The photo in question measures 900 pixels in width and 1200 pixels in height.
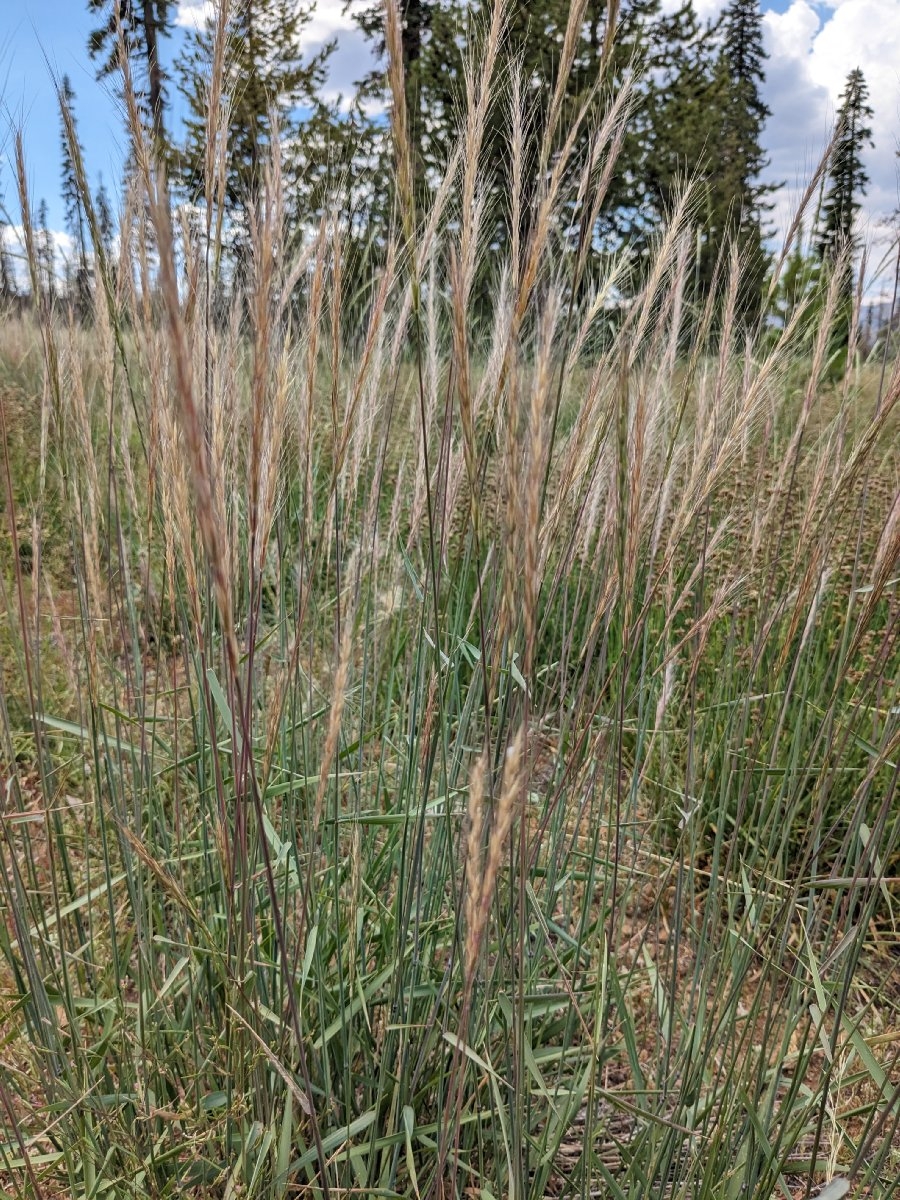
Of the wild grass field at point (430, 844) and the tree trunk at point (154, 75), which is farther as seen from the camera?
the tree trunk at point (154, 75)

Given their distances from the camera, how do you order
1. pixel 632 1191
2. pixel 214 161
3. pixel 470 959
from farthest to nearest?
1. pixel 632 1191
2. pixel 214 161
3. pixel 470 959

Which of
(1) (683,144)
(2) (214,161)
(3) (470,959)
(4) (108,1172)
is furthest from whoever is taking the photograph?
(1) (683,144)

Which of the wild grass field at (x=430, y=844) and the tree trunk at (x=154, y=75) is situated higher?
the tree trunk at (x=154, y=75)

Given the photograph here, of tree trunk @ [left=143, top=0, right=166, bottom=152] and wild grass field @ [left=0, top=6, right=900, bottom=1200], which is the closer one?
wild grass field @ [left=0, top=6, right=900, bottom=1200]

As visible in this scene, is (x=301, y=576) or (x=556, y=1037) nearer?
(x=301, y=576)

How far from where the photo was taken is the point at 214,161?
88 cm

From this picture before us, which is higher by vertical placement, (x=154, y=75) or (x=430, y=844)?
(x=154, y=75)

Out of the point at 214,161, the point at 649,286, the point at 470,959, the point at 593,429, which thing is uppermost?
the point at 214,161

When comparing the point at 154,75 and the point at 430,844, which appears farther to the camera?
the point at 430,844

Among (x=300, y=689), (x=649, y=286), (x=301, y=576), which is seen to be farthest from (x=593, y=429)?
(x=300, y=689)

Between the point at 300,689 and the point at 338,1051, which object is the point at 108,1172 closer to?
the point at 338,1051

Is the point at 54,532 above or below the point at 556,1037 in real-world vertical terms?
above

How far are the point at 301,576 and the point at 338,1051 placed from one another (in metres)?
0.72

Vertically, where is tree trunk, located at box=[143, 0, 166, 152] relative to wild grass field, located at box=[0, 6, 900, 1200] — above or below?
above
